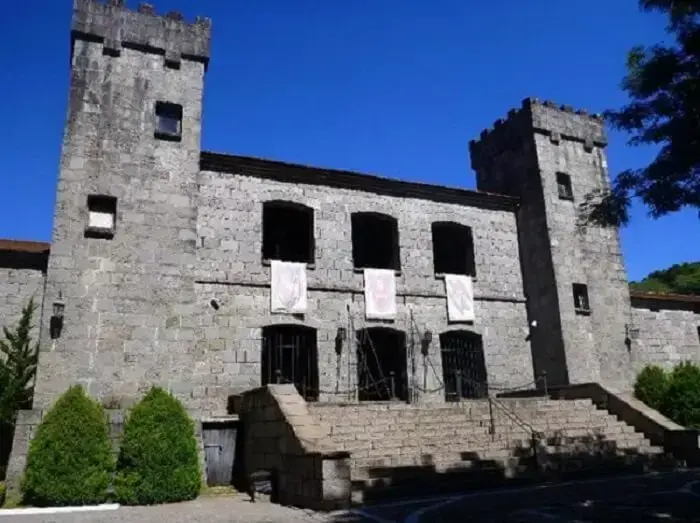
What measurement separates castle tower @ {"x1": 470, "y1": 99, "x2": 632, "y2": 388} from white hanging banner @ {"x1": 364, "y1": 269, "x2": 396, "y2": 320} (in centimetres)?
445

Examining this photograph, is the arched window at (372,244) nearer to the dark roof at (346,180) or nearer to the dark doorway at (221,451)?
the dark roof at (346,180)

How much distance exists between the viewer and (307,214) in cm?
1666

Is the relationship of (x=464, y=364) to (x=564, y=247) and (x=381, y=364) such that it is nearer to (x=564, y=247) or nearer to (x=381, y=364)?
(x=381, y=364)

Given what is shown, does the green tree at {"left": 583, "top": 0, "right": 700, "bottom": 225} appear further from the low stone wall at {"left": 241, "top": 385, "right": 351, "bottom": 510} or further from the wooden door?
the wooden door

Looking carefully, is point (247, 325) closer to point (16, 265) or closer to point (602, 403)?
point (16, 265)

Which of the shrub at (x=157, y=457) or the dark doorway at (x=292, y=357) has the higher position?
the dark doorway at (x=292, y=357)

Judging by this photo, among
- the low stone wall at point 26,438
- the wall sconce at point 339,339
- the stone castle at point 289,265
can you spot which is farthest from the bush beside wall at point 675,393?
the low stone wall at point 26,438

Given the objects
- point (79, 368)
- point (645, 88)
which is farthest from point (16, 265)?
point (645, 88)

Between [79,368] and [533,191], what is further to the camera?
[533,191]

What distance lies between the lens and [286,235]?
57.1ft

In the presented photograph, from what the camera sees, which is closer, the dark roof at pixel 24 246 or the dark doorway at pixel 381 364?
the dark roof at pixel 24 246

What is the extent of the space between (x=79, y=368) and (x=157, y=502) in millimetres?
3273

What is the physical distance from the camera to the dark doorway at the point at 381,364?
15.3m

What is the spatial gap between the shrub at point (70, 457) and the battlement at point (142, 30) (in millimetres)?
8383
